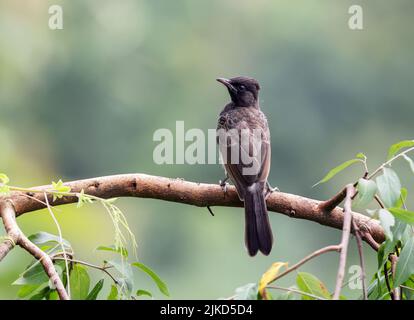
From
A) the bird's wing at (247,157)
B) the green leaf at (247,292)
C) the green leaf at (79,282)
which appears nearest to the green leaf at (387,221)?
the green leaf at (247,292)

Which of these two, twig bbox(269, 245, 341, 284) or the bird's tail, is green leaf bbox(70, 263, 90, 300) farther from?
the bird's tail

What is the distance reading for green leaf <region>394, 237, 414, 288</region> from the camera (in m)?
2.18

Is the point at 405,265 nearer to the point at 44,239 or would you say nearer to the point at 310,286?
the point at 310,286

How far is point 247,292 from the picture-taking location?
Result: 77.1 inches

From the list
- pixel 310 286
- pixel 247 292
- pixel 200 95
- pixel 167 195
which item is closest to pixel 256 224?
pixel 167 195

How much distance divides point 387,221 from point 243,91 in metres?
2.75

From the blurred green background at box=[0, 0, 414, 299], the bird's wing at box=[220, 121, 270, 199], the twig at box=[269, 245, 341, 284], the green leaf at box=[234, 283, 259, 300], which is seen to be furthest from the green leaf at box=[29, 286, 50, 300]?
the blurred green background at box=[0, 0, 414, 299]

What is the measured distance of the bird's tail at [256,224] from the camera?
3266mm

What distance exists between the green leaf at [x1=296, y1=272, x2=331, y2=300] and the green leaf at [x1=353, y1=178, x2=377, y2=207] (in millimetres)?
246

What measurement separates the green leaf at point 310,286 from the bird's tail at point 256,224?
3.61 feet

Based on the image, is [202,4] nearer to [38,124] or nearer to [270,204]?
[38,124]

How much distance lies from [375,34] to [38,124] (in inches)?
296

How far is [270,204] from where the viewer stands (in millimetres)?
3174
